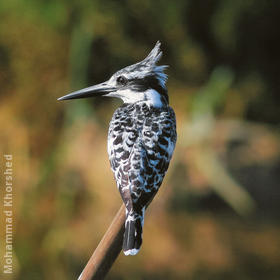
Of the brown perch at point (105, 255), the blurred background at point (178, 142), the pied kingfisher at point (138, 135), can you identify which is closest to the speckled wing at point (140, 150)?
the pied kingfisher at point (138, 135)

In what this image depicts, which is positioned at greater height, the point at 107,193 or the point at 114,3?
the point at 114,3

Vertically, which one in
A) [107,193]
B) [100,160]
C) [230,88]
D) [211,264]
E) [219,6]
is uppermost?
[219,6]

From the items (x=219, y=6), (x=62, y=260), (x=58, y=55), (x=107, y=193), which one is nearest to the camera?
(x=62, y=260)

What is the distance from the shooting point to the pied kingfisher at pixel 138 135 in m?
0.99


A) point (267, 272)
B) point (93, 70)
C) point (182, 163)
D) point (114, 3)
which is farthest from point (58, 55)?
point (267, 272)

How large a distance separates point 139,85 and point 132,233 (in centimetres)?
51

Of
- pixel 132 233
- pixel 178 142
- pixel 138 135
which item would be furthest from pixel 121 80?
pixel 178 142

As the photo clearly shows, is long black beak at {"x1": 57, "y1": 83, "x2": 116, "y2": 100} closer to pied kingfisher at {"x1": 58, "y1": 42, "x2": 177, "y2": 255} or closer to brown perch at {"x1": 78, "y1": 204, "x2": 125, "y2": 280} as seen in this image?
pied kingfisher at {"x1": 58, "y1": 42, "x2": 177, "y2": 255}

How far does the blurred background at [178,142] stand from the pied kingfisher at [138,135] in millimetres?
2755

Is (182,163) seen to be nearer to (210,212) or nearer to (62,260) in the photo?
(210,212)

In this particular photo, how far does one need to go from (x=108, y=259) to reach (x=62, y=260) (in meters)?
3.60

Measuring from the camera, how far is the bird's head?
4.08ft

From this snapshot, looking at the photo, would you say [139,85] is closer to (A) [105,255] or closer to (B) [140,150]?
(B) [140,150]

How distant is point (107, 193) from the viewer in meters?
5.04
